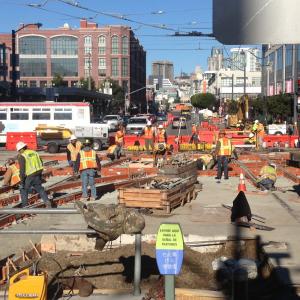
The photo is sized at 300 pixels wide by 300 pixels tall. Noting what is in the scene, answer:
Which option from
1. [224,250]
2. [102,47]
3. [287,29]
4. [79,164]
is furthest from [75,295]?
[102,47]

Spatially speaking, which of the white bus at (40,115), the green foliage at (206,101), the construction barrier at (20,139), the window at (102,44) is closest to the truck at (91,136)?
the construction barrier at (20,139)

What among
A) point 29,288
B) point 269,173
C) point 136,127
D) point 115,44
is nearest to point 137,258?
point 29,288

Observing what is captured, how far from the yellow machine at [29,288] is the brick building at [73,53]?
131209 mm

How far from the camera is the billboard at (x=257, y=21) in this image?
1426mm

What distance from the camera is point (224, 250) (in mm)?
8383

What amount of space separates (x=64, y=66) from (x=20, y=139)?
10782 cm

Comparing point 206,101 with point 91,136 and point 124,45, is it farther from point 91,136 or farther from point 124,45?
point 91,136

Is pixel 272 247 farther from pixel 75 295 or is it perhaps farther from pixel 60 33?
pixel 60 33

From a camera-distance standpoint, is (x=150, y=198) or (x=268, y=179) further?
(x=268, y=179)

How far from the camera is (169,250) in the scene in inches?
147

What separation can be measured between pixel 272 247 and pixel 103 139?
25.7 meters

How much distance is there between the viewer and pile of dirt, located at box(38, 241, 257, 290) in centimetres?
692

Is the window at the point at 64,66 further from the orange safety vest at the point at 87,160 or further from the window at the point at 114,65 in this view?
the orange safety vest at the point at 87,160

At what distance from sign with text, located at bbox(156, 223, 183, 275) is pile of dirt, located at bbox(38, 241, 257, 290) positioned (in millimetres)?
2989
